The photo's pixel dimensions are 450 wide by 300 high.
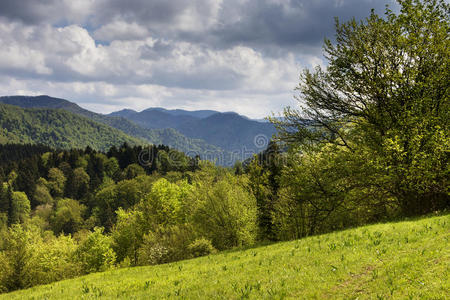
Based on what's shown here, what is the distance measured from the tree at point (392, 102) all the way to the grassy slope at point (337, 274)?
5.33m

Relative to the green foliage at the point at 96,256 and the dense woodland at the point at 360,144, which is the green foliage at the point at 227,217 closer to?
the dense woodland at the point at 360,144

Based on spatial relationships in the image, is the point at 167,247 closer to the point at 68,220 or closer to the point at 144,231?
the point at 144,231

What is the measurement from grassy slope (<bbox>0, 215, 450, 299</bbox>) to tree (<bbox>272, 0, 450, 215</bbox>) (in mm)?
5330

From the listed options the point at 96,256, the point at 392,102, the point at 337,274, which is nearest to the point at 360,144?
the point at 392,102

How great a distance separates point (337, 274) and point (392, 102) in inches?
581

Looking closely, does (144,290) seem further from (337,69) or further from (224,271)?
(337,69)

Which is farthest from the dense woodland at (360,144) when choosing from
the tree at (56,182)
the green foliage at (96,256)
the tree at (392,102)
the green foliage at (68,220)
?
the tree at (56,182)

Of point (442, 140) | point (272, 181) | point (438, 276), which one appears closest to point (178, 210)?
point (272, 181)

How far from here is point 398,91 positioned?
2005 centimetres

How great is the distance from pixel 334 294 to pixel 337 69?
17712 mm

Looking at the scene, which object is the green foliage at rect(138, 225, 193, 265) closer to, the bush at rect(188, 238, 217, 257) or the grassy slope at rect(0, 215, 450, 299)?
the bush at rect(188, 238, 217, 257)

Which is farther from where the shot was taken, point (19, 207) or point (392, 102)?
point (19, 207)

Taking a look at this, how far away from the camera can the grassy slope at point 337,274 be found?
855cm

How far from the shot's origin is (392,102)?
20.2m
